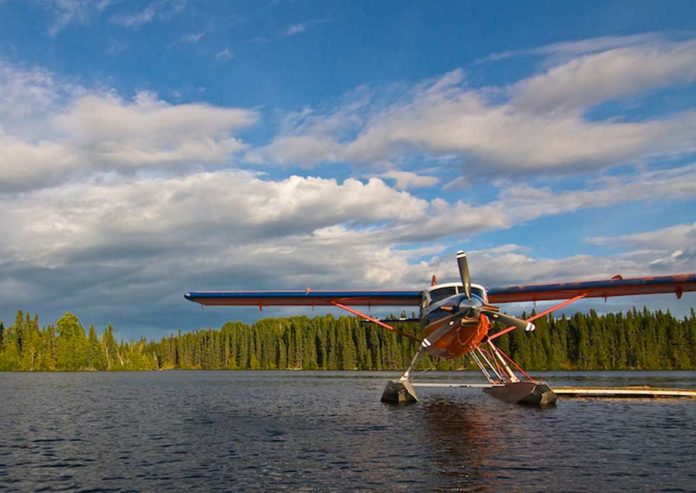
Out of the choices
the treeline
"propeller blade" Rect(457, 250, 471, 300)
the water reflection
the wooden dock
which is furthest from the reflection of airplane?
the treeline

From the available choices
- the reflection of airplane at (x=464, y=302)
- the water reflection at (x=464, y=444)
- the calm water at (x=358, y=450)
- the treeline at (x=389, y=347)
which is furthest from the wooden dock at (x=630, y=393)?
the treeline at (x=389, y=347)

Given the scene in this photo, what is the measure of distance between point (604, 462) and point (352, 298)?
1425cm

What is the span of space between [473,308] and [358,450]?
21.4 ft

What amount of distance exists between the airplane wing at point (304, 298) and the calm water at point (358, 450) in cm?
450

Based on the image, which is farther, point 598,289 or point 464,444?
point 598,289

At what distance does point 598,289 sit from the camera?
78.6 ft

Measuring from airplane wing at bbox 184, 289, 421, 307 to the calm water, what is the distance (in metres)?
4.50

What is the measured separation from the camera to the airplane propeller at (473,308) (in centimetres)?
1835

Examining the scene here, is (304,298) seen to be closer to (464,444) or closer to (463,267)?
(463,267)

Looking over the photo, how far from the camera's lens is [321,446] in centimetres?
1435

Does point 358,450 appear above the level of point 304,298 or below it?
below

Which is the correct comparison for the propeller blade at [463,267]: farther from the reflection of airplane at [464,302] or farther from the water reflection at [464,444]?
the water reflection at [464,444]

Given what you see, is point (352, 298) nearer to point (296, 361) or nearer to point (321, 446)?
point (321, 446)

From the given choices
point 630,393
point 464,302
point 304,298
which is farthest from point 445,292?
point 630,393
